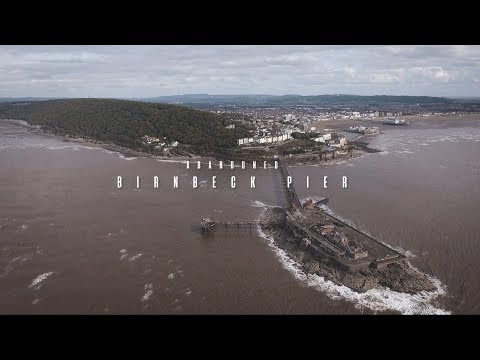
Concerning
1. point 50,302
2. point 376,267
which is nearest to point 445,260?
point 376,267

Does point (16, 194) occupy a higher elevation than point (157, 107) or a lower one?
lower

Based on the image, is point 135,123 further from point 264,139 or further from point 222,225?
point 222,225

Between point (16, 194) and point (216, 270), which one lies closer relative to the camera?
point (216, 270)

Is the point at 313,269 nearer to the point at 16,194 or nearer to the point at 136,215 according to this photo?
the point at 136,215

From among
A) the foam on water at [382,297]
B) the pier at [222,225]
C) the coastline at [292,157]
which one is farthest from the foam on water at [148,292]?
the coastline at [292,157]

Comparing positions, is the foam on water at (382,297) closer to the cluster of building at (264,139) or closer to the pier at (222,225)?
the pier at (222,225)

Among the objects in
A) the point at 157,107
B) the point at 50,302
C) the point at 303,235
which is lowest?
the point at 50,302

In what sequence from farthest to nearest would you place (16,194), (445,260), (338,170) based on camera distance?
(338,170), (16,194), (445,260)

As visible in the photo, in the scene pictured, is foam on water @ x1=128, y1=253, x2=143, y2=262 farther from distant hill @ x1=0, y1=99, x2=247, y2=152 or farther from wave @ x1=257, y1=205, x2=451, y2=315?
distant hill @ x1=0, y1=99, x2=247, y2=152
